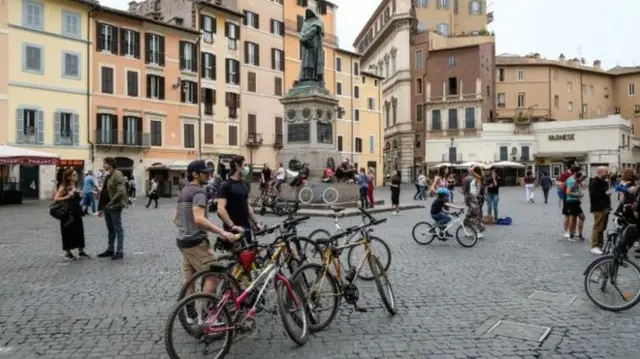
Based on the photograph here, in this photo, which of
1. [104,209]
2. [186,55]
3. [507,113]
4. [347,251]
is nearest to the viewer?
[347,251]

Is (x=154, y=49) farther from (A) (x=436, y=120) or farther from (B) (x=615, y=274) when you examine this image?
(B) (x=615, y=274)

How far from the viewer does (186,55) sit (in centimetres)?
4409

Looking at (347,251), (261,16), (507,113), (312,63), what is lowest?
(347,251)

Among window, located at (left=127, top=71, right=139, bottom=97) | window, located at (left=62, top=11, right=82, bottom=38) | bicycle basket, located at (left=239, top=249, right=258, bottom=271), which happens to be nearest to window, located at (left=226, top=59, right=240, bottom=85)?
window, located at (left=127, top=71, right=139, bottom=97)

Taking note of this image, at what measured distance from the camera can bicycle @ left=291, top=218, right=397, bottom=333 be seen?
225 inches

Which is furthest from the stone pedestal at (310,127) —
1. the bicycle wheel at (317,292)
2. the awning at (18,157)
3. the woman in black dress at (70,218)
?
the bicycle wheel at (317,292)

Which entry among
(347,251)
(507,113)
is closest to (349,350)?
(347,251)

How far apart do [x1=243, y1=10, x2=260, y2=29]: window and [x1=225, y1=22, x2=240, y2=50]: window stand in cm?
135

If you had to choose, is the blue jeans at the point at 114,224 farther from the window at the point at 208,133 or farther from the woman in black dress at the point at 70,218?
the window at the point at 208,133

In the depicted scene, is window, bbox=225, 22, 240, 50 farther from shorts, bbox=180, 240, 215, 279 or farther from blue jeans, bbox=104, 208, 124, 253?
Answer: shorts, bbox=180, 240, 215, 279

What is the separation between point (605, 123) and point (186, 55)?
4528 centimetres

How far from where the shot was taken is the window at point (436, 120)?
218 feet

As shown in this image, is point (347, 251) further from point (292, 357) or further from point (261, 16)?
point (261, 16)

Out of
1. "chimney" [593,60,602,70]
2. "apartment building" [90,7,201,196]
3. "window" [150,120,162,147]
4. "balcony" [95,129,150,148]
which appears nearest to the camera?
"balcony" [95,129,150,148]
